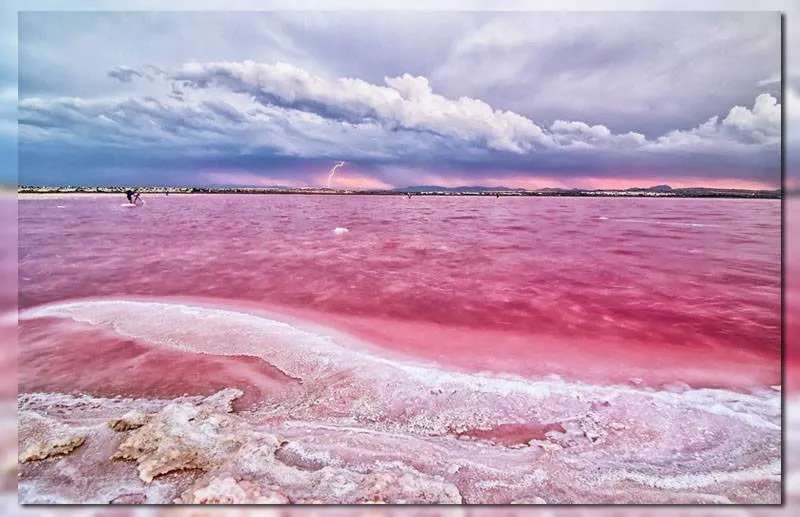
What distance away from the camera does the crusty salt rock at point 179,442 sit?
1.65m

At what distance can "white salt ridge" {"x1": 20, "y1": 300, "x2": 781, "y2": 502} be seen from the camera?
1662 millimetres

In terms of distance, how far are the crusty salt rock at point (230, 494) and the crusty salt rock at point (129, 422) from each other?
1.84ft

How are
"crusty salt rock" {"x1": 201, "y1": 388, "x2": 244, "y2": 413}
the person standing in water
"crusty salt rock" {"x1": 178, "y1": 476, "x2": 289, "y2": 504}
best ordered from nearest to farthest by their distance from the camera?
"crusty salt rock" {"x1": 178, "y1": 476, "x2": 289, "y2": 504} → "crusty salt rock" {"x1": 201, "y1": 388, "x2": 244, "y2": 413} → the person standing in water

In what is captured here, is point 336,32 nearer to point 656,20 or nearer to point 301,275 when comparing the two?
point 656,20

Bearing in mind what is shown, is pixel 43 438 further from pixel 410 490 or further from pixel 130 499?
pixel 410 490

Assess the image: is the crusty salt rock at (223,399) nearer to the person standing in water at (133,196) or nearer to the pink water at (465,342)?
the pink water at (465,342)

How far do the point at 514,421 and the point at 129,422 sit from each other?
72.9 inches

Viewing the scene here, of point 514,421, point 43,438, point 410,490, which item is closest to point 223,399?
point 43,438


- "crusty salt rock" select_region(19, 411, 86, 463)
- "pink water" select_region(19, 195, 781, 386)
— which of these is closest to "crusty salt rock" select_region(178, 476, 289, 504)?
"crusty salt rock" select_region(19, 411, 86, 463)

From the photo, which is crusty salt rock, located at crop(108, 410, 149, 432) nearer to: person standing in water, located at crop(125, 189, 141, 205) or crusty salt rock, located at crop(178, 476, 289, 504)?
crusty salt rock, located at crop(178, 476, 289, 504)

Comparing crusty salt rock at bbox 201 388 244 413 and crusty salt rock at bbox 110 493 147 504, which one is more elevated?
crusty salt rock at bbox 201 388 244 413

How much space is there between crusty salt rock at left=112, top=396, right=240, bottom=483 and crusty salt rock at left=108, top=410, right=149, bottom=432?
0.13 feet

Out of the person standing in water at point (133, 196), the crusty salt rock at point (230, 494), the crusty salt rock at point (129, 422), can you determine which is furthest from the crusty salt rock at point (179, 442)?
the person standing in water at point (133, 196)

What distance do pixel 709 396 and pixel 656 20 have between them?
2177 mm
